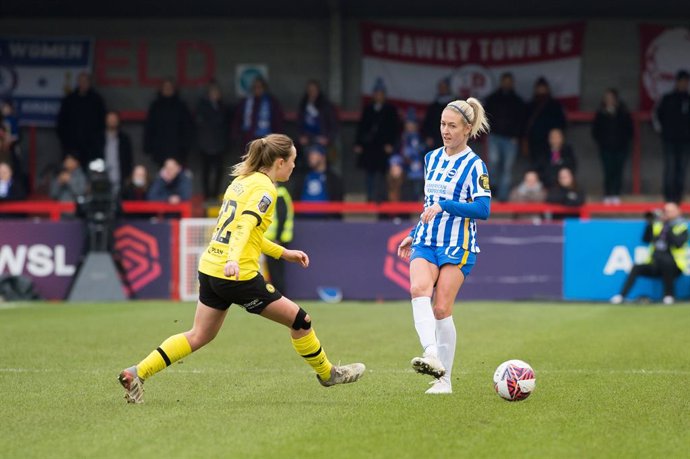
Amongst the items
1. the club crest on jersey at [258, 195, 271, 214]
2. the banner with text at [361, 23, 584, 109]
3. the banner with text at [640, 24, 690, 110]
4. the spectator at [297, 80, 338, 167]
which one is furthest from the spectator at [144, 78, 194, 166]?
the club crest on jersey at [258, 195, 271, 214]

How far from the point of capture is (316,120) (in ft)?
77.0

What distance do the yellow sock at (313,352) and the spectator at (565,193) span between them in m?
12.7

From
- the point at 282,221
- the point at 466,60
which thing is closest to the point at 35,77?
the point at 466,60

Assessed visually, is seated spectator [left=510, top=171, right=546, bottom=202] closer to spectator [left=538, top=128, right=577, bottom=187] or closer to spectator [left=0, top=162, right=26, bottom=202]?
spectator [left=538, top=128, right=577, bottom=187]

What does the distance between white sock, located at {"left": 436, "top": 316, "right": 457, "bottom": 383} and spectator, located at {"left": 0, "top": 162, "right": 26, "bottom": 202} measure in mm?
13212

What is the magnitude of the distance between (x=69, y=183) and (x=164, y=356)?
14.0 m

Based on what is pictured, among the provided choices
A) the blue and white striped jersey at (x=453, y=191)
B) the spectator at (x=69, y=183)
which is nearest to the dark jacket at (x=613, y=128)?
the spectator at (x=69, y=183)

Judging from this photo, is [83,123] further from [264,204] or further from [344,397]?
[264,204]

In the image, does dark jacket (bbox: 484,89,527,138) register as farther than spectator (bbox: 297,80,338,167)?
No

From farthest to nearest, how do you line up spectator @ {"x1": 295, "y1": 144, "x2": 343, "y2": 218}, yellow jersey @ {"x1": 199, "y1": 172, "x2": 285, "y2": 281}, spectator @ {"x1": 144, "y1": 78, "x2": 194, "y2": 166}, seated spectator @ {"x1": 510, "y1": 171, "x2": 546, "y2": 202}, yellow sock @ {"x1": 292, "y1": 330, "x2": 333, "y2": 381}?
spectator @ {"x1": 144, "y1": 78, "x2": 194, "y2": 166}
spectator @ {"x1": 295, "y1": 144, "x2": 343, "y2": 218}
seated spectator @ {"x1": 510, "y1": 171, "x2": 546, "y2": 202}
yellow sock @ {"x1": 292, "y1": 330, "x2": 333, "y2": 381}
yellow jersey @ {"x1": 199, "y1": 172, "x2": 285, "y2": 281}

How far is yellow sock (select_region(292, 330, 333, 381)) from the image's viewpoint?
8.42 metres

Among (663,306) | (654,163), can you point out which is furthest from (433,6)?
(663,306)

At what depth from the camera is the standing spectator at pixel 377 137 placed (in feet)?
75.2

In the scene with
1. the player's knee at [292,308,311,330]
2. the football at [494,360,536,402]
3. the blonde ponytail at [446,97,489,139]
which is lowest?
the football at [494,360,536,402]
